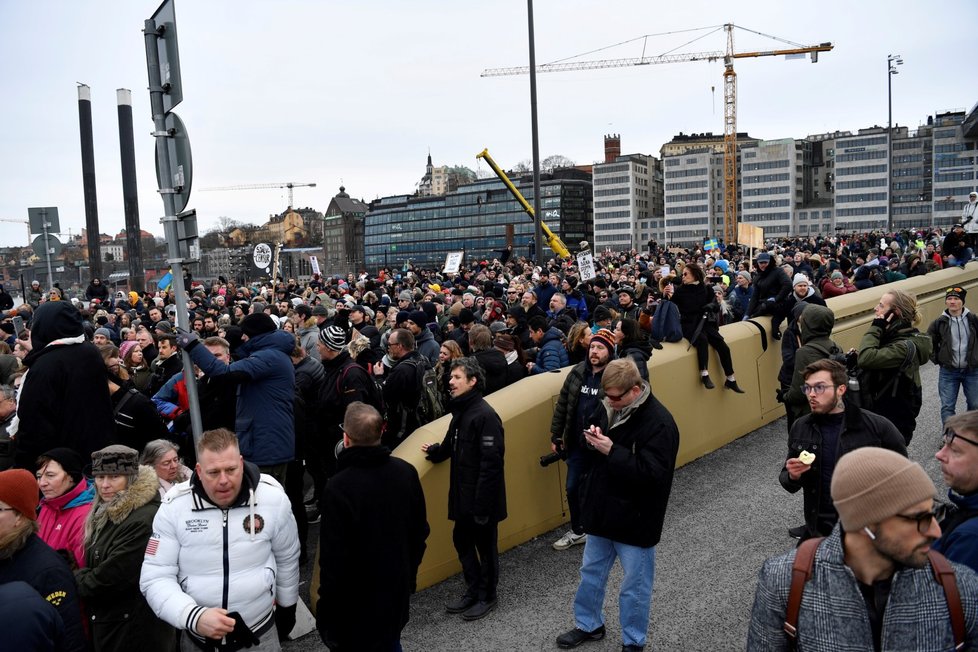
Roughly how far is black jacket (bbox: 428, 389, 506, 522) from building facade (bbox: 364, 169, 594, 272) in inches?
5335

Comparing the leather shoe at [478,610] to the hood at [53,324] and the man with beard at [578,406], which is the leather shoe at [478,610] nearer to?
the man with beard at [578,406]

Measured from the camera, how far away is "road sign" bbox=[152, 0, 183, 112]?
4090 millimetres

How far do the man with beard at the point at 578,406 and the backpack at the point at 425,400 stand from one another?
1146 mm

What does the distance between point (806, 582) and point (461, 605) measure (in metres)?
3.39

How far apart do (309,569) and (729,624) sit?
10.7 feet

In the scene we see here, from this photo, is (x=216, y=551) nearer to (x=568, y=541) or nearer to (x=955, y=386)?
(x=568, y=541)

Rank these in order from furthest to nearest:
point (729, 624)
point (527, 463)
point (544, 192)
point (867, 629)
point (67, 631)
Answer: point (544, 192), point (527, 463), point (729, 624), point (67, 631), point (867, 629)

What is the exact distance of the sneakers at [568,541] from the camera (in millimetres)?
5996

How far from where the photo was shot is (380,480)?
3.68 metres

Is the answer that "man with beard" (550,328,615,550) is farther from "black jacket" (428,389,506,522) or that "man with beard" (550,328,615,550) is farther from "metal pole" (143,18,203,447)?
"metal pole" (143,18,203,447)

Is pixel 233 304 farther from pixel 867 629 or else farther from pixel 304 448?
pixel 867 629

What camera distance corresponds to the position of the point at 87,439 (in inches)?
192

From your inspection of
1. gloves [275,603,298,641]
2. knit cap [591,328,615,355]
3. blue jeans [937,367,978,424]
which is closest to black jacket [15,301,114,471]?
gloves [275,603,298,641]

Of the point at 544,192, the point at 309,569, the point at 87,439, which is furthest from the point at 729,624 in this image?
the point at 544,192
